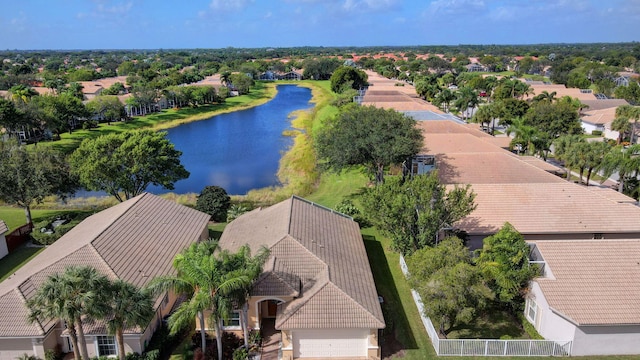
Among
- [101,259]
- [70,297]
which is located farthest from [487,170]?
[70,297]

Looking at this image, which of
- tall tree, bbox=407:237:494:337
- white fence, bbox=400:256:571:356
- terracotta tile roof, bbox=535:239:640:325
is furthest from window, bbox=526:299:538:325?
tall tree, bbox=407:237:494:337

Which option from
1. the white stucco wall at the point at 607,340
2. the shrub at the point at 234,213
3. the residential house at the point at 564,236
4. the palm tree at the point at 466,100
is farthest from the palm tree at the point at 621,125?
the shrub at the point at 234,213

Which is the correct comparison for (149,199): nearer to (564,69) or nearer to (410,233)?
(410,233)

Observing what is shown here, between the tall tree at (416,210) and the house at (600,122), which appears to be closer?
the tall tree at (416,210)

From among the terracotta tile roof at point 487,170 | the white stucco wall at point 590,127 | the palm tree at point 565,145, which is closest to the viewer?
the terracotta tile roof at point 487,170

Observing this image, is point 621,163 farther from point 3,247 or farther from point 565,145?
point 3,247

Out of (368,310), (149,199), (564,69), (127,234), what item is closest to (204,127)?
(149,199)

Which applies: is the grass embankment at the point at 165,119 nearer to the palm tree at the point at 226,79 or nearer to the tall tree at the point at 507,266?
the palm tree at the point at 226,79
